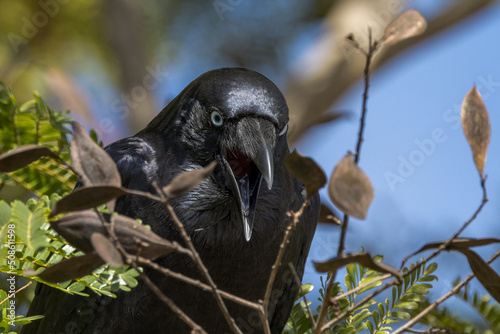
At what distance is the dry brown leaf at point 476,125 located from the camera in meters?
0.93

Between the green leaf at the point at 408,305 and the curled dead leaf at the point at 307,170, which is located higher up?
the curled dead leaf at the point at 307,170

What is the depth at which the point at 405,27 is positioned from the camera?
1004mm

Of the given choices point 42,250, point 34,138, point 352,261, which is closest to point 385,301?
point 352,261

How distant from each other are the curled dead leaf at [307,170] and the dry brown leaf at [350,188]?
3 cm

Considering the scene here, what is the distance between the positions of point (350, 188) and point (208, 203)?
875 mm

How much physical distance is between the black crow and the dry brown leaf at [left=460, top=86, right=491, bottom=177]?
677 mm

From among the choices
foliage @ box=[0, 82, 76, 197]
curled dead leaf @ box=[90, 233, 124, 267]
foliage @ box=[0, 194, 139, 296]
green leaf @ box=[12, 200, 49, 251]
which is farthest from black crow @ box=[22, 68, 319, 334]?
curled dead leaf @ box=[90, 233, 124, 267]

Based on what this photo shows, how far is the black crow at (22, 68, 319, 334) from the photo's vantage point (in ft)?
5.36

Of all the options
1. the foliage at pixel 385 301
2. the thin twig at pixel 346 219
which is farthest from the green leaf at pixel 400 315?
the thin twig at pixel 346 219

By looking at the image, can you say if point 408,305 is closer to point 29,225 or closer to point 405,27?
point 405,27

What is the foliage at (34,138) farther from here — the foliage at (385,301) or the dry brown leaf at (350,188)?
the dry brown leaf at (350,188)

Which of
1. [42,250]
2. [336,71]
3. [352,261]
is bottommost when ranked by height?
[42,250]

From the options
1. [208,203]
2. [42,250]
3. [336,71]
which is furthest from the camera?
[336,71]

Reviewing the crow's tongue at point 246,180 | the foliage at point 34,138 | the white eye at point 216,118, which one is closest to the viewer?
the crow's tongue at point 246,180
